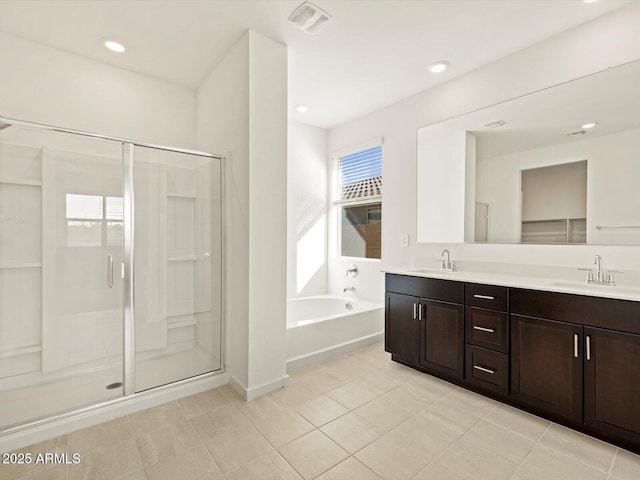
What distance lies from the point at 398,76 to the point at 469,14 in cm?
83

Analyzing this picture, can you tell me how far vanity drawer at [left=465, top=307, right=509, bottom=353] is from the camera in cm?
209

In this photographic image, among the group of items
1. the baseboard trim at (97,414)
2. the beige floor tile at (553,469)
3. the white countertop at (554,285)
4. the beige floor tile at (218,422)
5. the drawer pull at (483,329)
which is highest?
the white countertop at (554,285)

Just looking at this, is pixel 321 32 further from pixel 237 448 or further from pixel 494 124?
pixel 237 448

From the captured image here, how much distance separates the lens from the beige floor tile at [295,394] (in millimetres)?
2184

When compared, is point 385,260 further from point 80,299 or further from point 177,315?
point 80,299

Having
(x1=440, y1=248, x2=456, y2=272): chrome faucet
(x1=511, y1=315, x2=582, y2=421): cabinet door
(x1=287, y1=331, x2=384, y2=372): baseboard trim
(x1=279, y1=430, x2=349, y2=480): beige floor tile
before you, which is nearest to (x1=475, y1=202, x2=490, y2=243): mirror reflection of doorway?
(x1=440, y1=248, x2=456, y2=272): chrome faucet

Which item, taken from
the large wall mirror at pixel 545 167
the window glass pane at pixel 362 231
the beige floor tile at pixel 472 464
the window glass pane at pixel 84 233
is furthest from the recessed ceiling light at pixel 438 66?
the window glass pane at pixel 84 233

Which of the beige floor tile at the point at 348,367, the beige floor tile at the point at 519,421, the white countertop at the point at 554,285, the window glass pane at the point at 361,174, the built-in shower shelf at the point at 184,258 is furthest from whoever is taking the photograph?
the window glass pane at the point at 361,174

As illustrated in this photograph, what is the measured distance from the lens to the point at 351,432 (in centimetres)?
184

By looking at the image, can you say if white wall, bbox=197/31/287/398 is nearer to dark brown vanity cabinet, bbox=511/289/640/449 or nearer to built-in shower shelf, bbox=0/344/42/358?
built-in shower shelf, bbox=0/344/42/358

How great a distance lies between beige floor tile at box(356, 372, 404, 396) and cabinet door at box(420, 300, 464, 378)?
294 millimetres

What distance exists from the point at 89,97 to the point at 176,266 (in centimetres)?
163

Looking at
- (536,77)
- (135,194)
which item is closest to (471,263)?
(536,77)

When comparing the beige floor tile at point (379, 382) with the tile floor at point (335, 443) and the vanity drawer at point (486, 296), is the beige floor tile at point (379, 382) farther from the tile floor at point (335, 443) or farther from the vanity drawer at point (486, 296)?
the vanity drawer at point (486, 296)
